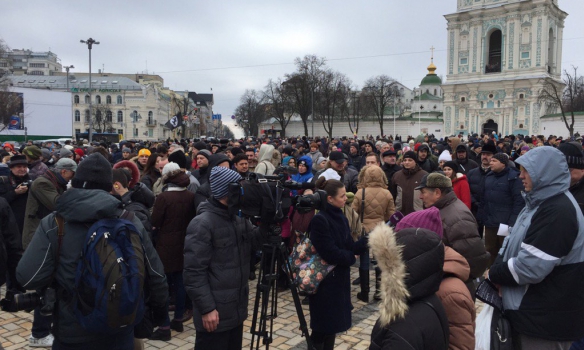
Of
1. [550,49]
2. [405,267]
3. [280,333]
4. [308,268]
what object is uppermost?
[550,49]

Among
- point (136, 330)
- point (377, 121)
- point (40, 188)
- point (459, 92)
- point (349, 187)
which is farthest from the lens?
point (377, 121)

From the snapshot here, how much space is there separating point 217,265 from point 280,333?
7.28 ft

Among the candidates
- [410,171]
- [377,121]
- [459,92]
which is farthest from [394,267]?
[377,121]

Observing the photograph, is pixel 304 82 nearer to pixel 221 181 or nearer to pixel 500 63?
pixel 500 63

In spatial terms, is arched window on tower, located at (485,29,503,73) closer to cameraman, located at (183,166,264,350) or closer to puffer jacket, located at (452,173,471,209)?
puffer jacket, located at (452,173,471,209)

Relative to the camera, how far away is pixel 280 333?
17.2 feet

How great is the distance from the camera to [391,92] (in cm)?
6531

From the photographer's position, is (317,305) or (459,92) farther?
(459,92)

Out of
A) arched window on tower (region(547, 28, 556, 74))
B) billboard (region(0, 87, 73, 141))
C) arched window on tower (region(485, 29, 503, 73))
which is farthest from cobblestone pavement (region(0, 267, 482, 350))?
arched window on tower (region(547, 28, 556, 74))

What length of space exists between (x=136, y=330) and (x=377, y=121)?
62959 millimetres

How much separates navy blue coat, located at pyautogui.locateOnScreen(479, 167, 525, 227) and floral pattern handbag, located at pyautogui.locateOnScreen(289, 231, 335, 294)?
3.61 metres

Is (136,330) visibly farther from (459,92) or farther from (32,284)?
(459,92)

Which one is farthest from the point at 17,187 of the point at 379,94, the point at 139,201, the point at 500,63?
the point at 379,94

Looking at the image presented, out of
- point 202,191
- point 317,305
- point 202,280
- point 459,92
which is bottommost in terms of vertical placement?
point 317,305
